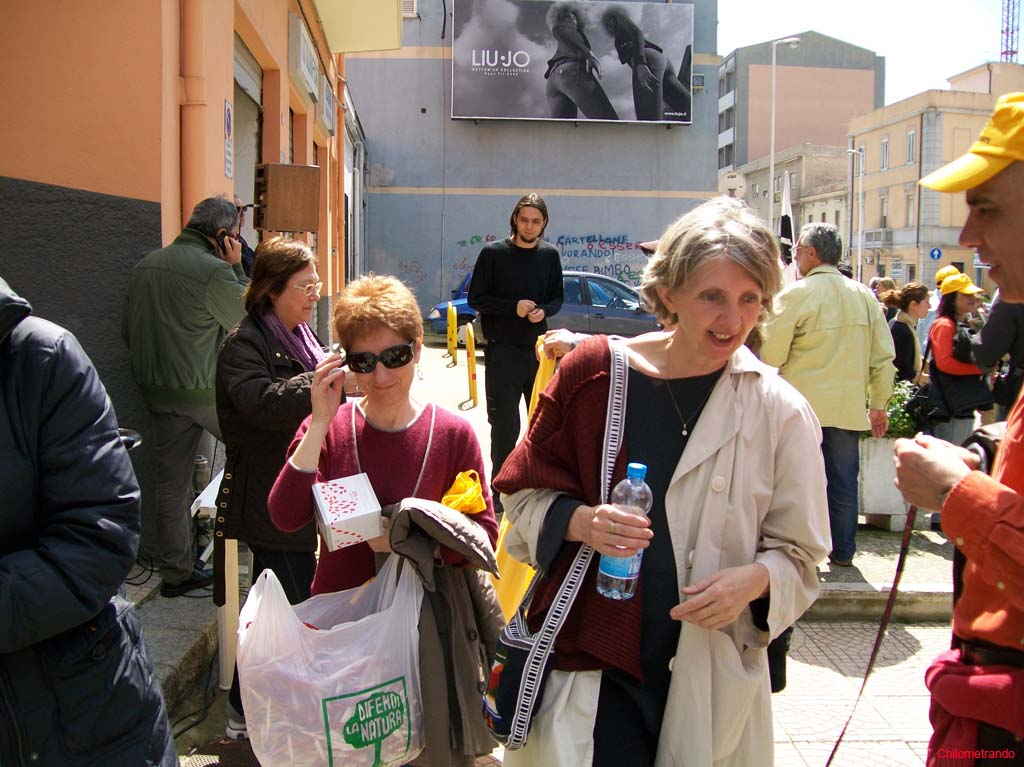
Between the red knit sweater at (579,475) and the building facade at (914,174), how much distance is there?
50.3m

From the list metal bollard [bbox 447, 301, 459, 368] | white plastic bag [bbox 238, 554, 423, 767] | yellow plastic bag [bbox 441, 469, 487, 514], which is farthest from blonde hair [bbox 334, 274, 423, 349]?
metal bollard [bbox 447, 301, 459, 368]

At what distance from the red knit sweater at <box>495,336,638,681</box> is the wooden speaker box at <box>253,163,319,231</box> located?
4027 millimetres

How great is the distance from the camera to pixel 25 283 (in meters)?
4.71

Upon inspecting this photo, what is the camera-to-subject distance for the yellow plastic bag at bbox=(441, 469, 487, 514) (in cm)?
267

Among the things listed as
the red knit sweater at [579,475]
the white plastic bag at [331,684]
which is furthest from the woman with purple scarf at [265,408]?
the red knit sweater at [579,475]

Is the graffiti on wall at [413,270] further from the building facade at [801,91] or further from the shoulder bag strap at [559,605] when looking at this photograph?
the building facade at [801,91]

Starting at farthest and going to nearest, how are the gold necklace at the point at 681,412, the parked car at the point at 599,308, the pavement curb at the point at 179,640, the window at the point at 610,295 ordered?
the window at the point at 610,295 → the parked car at the point at 599,308 → the pavement curb at the point at 179,640 → the gold necklace at the point at 681,412

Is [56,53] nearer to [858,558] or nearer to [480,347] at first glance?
[858,558]

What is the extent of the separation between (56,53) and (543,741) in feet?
14.8

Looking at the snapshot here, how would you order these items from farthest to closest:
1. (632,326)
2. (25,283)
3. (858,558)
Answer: (632,326), (858,558), (25,283)

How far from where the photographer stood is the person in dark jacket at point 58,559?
181 centimetres

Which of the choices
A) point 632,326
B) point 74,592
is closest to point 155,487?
point 74,592

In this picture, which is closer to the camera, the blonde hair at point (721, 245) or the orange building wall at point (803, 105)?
the blonde hair at point (721, 245)

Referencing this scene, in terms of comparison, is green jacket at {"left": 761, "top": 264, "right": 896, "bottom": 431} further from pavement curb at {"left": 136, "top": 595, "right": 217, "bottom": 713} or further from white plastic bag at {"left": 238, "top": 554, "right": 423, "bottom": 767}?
white plastic bag at {"left": 238, "top": 554, "right": 423, "bottom": 767}
